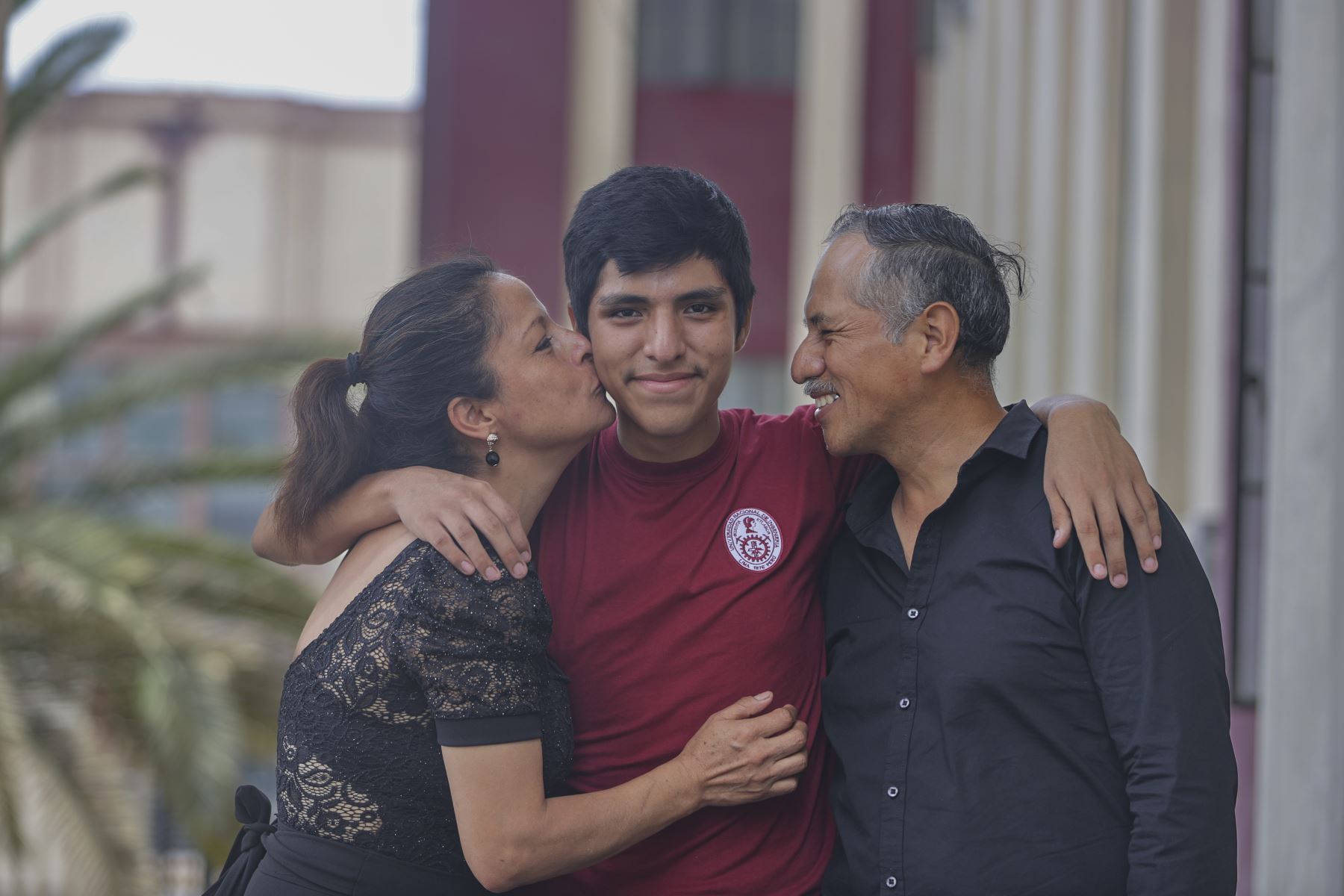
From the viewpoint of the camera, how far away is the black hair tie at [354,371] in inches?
105

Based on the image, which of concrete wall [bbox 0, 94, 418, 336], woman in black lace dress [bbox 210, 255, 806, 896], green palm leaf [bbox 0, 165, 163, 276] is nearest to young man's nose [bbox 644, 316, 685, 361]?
woman in black lace dress [bbox 210, 255, 806, 896]

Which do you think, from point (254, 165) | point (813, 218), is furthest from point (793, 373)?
point (254, 165)

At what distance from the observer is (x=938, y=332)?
2.54 metres

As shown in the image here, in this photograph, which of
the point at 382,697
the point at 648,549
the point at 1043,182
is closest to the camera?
the point at 382,697

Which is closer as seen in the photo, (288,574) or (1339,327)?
(1339,327)

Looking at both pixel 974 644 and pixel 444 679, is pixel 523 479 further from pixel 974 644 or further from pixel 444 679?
pixel 974 644

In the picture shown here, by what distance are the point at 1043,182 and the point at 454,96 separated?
17.1ft

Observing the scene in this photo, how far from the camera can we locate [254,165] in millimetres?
21953

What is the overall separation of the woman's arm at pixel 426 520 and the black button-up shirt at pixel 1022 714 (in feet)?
1.97

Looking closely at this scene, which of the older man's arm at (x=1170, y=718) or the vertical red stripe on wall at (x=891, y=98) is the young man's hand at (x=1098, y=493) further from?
the vertical red stripe on wall at (x=891, y=98)

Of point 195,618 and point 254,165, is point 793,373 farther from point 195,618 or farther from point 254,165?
point 254,165

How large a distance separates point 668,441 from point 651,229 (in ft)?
1.18

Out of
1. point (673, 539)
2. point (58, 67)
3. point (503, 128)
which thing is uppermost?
point (503, 128)

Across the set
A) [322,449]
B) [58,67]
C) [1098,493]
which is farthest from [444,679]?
[58,67]
